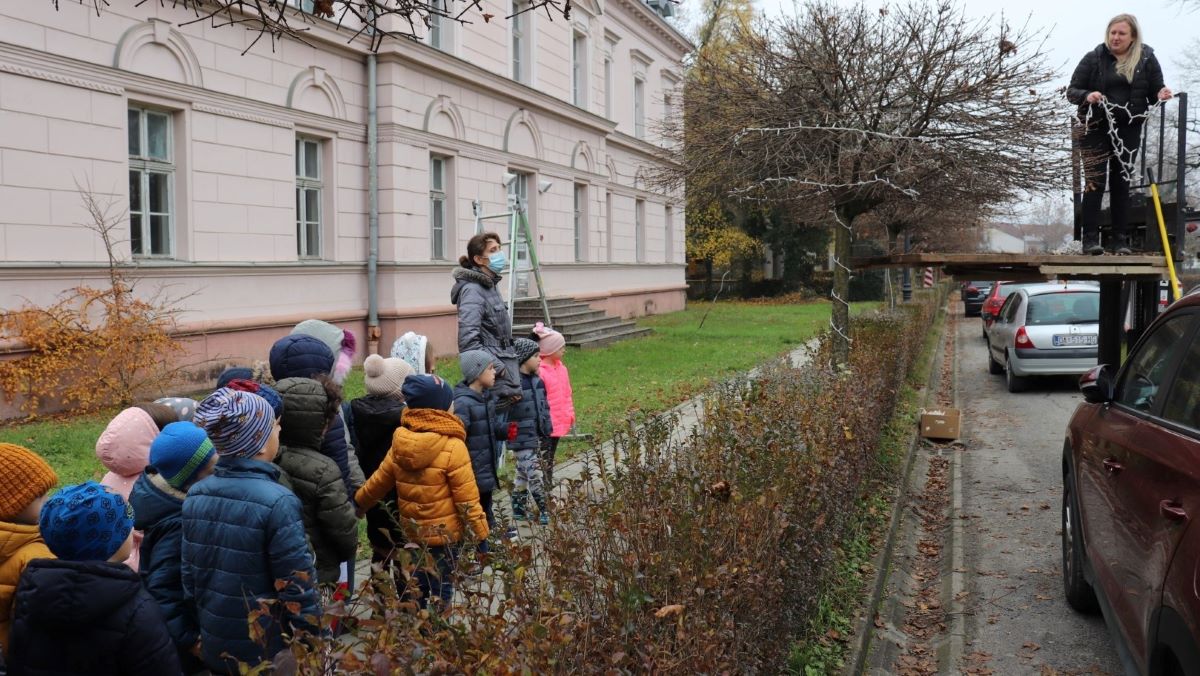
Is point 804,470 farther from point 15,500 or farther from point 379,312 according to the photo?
point 379,312

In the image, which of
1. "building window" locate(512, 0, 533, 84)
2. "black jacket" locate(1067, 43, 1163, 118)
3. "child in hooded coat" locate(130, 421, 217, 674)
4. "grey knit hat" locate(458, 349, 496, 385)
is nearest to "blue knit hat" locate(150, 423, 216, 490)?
"child in hooded coat" locate(130, 421, 217, 674)

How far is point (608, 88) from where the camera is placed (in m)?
29.0

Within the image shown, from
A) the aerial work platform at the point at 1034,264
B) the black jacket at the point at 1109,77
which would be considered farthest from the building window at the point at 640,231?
the black jacket at the point at 1109,77

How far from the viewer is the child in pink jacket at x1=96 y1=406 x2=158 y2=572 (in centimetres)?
387

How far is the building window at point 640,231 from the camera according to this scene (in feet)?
105

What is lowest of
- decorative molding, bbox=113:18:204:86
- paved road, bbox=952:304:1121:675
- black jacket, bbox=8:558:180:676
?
paved road, bbox=952:304:1121:675

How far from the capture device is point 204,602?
11.2 ft

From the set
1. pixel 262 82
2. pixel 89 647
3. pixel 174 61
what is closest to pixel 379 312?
pixel 262 82

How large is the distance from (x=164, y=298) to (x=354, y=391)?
2768 mm

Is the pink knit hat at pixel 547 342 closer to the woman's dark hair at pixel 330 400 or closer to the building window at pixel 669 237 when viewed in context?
the woman's dark hair at pixel 330 400

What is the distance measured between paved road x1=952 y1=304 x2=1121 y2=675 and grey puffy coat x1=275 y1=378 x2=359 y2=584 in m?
3.38

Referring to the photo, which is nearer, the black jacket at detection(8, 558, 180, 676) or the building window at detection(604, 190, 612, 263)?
the black jacket at detection(8, 558, 180, 676)

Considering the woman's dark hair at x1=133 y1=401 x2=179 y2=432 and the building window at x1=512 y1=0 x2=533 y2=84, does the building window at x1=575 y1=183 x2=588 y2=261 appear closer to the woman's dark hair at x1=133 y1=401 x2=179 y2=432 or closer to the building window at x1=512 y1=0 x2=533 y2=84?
the building window at x1=512 y1=0 x2=533 y2=84

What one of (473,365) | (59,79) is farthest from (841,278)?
(59,79)
